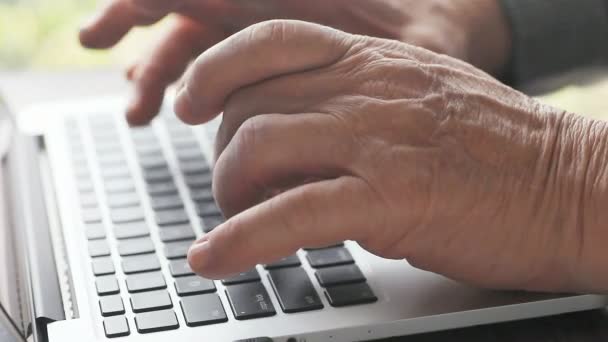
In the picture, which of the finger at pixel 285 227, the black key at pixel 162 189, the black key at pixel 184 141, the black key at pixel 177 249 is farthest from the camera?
the black key at pixel 184 141

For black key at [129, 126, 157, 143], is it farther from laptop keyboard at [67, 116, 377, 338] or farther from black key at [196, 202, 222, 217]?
black key at [196, 202, 222, 217]

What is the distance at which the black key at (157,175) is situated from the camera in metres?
0.76

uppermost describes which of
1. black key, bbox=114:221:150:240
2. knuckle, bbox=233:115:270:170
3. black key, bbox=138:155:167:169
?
black key, bbox=138:155:167:169

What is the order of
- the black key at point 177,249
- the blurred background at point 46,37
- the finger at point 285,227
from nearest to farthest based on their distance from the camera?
the finger at point 285,227, the black key at point 177,249, the blurred background at point 46,37

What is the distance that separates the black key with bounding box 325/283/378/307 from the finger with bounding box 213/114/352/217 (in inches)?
2.9

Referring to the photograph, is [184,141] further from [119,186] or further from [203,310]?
[203,310]

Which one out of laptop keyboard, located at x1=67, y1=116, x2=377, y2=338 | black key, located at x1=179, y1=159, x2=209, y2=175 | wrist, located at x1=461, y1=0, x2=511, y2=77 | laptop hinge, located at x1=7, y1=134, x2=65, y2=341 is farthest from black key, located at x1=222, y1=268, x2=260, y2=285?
wrist, located at x1=461, y1=0, x2=511, y2=77

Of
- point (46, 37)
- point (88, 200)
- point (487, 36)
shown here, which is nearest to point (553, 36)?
point (487, 36)

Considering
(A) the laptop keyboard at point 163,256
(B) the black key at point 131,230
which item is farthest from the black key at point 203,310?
(B) the black key at point 131,230

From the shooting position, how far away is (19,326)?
0.55 meters

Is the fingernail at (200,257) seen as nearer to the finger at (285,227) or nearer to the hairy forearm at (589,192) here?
the finger at (285,227)

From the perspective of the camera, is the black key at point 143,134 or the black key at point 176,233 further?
the black key at point 143,134

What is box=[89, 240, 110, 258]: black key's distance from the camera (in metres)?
0.62

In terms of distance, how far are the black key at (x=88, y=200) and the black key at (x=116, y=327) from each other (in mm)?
189
